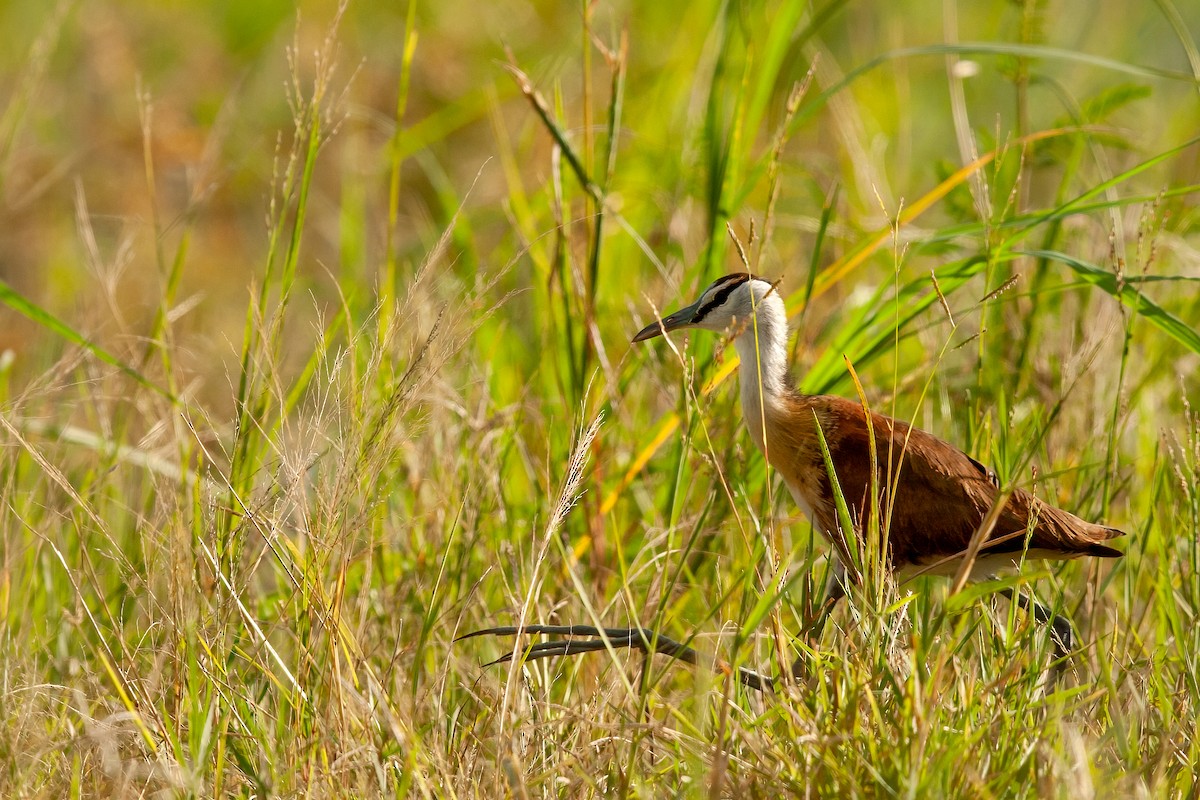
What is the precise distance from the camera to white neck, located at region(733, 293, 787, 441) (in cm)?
351

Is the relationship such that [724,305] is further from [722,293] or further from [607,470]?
[607,470]

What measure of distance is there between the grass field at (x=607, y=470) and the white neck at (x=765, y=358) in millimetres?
140

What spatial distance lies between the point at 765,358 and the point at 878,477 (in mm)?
617

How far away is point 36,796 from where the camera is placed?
7.83 feet

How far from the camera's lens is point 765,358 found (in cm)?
362

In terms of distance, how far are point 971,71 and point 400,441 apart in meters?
2.46

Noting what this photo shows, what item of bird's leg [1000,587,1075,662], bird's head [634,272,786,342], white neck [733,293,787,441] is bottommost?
bird's leg [1000,587,1075,662]

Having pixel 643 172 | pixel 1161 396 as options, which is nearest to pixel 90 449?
pixel 643 172

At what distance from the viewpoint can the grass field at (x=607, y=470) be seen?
246cm

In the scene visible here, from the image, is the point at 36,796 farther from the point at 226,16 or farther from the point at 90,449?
the point at 226,16

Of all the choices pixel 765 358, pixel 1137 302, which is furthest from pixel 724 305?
pixel 1137 302

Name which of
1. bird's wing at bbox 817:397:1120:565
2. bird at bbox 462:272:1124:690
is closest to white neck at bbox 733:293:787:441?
bird at bbox 462:272:1124:690

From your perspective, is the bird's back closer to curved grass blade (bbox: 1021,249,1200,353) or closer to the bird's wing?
the bird's wing

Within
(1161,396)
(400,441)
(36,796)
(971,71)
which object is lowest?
(36,796)
